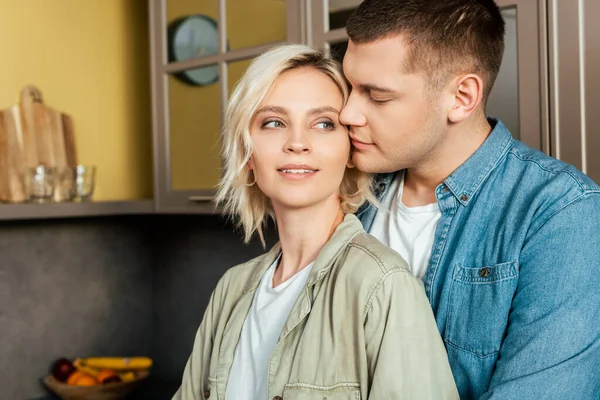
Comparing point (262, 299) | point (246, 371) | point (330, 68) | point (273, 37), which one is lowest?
point (246, 371)

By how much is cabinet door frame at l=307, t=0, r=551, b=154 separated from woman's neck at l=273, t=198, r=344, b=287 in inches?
17.8

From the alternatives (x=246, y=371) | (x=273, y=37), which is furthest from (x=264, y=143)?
(x=273, y=37)

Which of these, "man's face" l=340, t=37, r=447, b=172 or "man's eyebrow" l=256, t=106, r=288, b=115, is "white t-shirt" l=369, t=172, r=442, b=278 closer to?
"man's face" l=340, t=37, r=447, b=172

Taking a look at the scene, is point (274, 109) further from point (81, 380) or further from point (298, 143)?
point (81, 380)

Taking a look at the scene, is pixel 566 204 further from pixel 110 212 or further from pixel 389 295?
pixel 110 212

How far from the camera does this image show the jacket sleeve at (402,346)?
1.14 meters

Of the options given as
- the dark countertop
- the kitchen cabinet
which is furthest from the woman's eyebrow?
the dark countertop

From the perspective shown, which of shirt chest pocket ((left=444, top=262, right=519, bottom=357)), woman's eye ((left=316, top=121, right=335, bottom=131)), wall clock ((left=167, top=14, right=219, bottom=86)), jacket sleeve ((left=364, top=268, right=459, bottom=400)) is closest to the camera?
jacket sleeve ((left=364, top=268, right=459, bottom=400))

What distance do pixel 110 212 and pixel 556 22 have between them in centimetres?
161

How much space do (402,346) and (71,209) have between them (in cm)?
156

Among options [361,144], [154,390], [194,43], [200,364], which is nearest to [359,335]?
[361,144]

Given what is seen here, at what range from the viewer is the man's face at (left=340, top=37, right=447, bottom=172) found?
1.37 metres

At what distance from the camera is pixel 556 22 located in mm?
1471

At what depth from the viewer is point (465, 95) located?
1.41m
